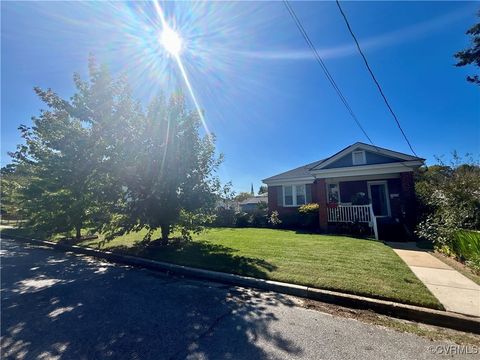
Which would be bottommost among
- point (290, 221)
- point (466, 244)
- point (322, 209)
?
point (466, 244)

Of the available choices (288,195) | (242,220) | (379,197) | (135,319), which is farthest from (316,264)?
(288,195)

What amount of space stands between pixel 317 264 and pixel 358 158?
10.5 meters

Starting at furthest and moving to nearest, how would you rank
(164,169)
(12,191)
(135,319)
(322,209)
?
(12,191)
(322,209)
(164,169)
(135,319)

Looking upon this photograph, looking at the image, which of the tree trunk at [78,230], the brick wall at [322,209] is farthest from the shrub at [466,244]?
the tree trunk at [78,230]

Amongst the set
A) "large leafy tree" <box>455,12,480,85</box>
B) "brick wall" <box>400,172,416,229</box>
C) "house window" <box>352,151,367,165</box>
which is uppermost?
"large leafy tree" <box>455,12,480,85</box>

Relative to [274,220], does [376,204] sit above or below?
above

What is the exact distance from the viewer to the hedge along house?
12.6 metres

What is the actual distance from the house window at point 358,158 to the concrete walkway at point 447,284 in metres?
7.84

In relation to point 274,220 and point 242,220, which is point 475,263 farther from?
point 242,220

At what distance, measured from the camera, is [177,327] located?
11.4 feet

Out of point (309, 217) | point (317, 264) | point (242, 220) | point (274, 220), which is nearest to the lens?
point (317, 264)

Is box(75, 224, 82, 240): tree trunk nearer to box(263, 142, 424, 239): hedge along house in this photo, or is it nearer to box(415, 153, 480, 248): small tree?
box(263, 142, 424, 239): hedge along house

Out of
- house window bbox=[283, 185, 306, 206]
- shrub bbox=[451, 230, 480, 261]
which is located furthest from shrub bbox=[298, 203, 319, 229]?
shrub bbox=[451, 230, 480, 261]

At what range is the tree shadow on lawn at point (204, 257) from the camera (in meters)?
6.16
